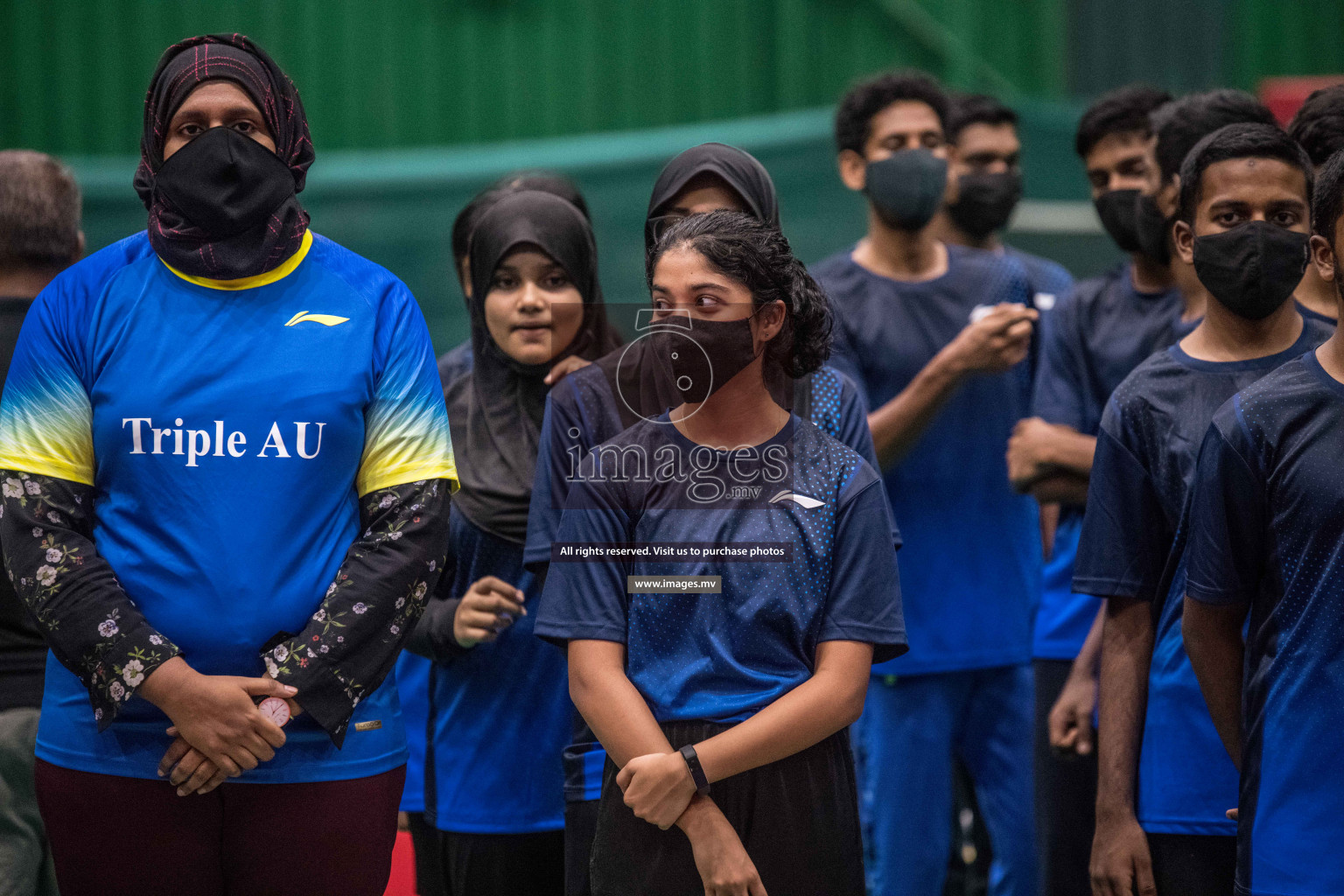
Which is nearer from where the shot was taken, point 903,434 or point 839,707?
point 839,707

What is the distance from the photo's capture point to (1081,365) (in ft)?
9.71

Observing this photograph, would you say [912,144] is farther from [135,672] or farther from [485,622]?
[135,672]

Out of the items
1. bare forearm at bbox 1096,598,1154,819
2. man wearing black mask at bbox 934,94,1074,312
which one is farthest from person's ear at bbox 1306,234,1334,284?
man wearing black mask at bbox 934,94,1074,312

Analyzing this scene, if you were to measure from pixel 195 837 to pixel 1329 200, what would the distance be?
5.62ft

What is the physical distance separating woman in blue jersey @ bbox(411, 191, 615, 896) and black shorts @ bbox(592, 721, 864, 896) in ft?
1.70

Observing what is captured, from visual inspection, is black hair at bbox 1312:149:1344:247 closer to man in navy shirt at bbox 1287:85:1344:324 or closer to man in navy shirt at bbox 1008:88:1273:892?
man in navy shirt at bbox 1287:85:1344:324

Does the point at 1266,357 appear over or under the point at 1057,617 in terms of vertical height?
over

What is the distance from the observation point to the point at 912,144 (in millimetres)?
3137

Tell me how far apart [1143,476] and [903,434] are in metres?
0.87

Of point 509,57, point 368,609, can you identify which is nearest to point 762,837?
point 368,609

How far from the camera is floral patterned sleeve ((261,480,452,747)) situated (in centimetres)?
176

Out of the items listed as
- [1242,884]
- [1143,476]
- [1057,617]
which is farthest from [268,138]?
[1057,617]

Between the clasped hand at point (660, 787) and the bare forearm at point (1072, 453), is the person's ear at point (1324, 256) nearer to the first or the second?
the bare forearm at point (1072, 453)

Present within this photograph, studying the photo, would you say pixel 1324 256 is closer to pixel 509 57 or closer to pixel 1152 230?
pixel 1152 230
